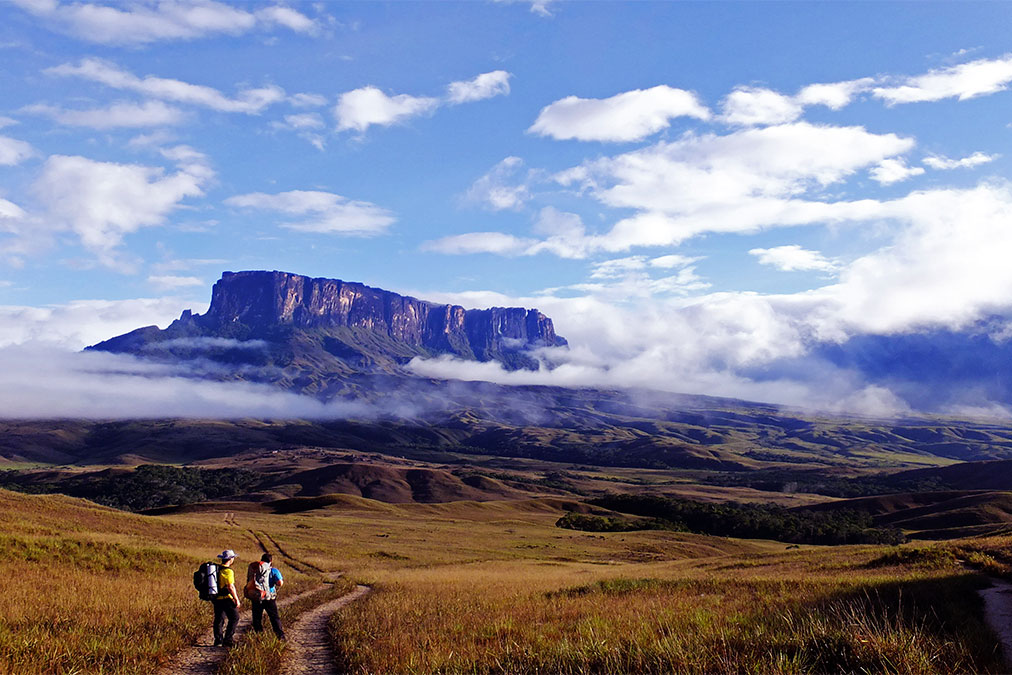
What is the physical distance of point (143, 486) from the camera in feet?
502

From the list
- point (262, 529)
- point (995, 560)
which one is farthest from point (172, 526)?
point (995, 560)

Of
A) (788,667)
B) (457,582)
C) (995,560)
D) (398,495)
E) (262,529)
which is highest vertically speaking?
(788,667)

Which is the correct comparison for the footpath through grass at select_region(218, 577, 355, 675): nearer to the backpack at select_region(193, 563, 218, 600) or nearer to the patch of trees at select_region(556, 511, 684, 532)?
the backpack at select_region(193, 563, 218, 600)

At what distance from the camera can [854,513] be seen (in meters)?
119

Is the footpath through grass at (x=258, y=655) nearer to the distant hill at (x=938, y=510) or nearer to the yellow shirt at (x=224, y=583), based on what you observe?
the yellow shirt at (x=224, y=583)

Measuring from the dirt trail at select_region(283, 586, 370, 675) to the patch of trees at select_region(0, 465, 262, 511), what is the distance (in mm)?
128262

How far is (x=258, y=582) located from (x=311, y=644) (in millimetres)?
1951

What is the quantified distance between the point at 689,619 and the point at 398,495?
157406mm

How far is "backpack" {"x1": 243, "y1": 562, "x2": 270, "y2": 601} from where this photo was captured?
1566 centimetres

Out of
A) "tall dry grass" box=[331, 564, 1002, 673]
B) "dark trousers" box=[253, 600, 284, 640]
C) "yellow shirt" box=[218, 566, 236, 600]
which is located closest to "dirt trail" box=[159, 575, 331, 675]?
"dark trousers" box=[253, 600, 284, 640]

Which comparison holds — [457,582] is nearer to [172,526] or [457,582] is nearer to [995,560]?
[995,560]

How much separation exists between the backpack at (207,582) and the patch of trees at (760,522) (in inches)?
3809

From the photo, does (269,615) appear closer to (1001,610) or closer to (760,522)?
(1001,610)

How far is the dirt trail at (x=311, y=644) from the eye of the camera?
12.6 metres
